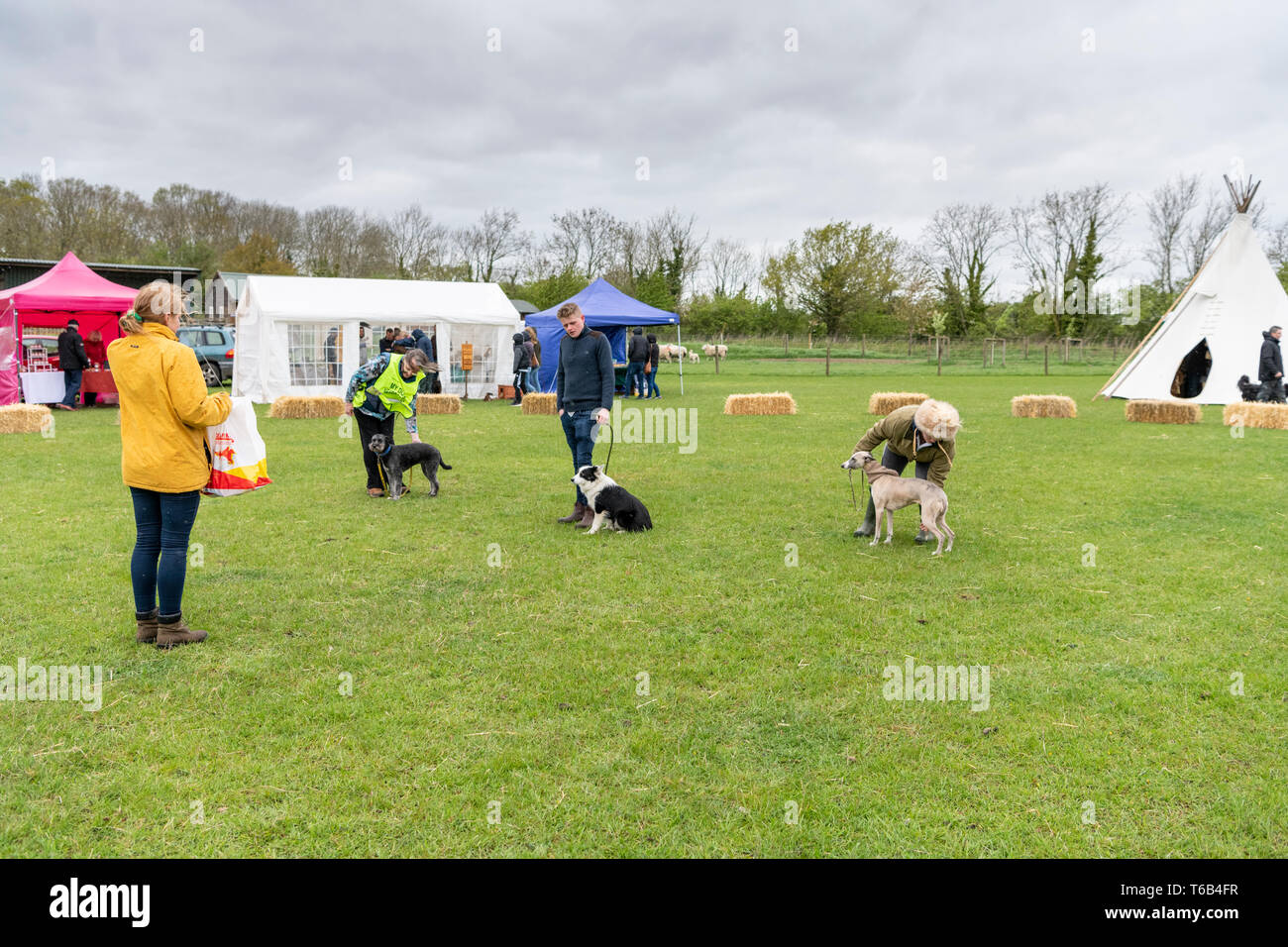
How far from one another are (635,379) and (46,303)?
14213mm

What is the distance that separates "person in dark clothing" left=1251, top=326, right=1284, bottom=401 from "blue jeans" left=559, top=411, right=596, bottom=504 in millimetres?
17454

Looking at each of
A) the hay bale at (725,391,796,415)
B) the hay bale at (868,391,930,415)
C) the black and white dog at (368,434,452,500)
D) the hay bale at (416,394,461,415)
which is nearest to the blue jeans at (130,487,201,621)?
the black and white dog at (368,434,452,500)

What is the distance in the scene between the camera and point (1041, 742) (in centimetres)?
377

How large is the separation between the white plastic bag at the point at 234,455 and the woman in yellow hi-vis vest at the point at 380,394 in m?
4.55

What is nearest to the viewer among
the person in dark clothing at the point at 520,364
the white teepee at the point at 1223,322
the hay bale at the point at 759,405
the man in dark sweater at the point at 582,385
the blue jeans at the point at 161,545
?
the blue jeans at the point at 161,545

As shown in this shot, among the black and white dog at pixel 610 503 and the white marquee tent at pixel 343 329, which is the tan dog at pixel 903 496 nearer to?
the black and white dog at pixel 610 503

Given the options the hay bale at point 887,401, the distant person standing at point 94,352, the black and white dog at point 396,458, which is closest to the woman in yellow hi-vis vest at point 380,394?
the black and white dog at point 396,458

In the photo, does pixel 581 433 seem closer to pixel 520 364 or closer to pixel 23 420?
pixel 23 420

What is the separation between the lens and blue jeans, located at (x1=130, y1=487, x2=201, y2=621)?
4.59 m

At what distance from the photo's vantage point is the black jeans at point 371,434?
9.52 m
